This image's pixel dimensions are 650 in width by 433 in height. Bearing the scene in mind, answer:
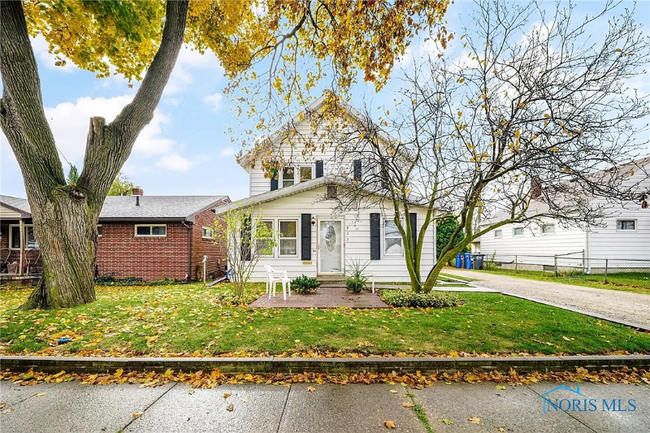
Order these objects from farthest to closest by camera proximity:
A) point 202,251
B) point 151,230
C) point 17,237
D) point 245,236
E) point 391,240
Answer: point 202,251
point 17,237
point 151,230
point 391,240
point 245,236

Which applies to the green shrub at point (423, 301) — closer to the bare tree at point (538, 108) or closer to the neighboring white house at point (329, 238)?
the bare tree at point (538, 108)

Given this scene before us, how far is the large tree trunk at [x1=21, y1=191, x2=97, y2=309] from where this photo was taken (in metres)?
5.95

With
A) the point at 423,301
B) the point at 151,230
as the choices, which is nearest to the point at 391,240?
the point at 423,301

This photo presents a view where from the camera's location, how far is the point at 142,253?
13.3m

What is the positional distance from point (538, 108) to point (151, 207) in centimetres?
1572

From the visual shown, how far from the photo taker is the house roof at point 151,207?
13.0 metres

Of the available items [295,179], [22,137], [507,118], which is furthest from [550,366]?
[295,179]

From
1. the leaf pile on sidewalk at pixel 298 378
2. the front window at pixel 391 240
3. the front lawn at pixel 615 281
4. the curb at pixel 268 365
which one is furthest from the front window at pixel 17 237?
the front lawn at pixel 615 281

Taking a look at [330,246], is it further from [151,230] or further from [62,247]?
[151,230]

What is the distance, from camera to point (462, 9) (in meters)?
6.44

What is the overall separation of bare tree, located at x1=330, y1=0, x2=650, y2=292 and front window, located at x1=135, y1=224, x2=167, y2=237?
10.8m

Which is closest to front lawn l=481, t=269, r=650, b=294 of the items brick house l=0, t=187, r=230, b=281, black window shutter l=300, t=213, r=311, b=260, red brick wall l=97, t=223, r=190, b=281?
black window shutter l=300, t=213, r=311, b=260

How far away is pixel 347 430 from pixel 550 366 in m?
3.17

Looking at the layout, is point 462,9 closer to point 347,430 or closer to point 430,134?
point 430,134
